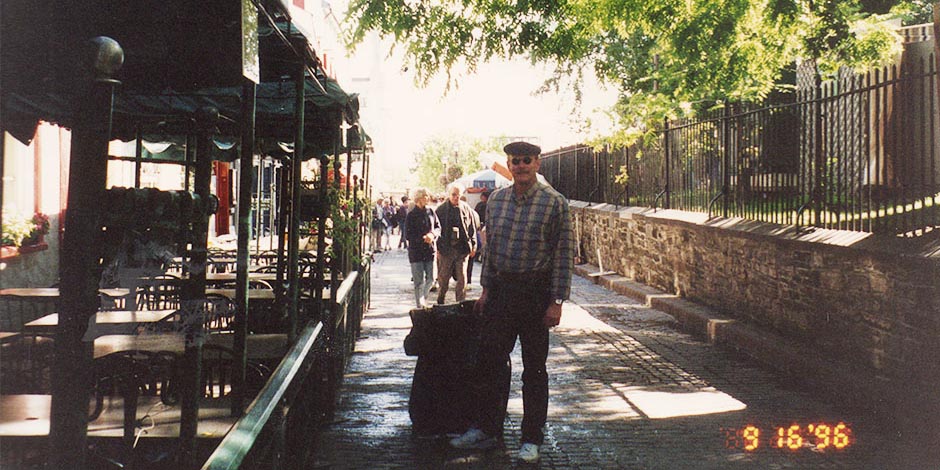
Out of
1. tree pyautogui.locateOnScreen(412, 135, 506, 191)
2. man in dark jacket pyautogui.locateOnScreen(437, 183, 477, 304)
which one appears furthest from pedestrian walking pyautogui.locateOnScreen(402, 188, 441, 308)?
tree pyautogui.locateOnScreen(412, 135, 506, 191)

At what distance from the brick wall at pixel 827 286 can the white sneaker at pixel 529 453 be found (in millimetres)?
3113

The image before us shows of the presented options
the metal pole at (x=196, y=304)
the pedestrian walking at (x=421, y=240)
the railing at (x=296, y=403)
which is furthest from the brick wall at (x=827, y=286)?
the metal pole at (x=196, y=304)

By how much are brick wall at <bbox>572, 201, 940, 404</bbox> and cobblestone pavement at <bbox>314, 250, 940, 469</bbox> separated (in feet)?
1.94

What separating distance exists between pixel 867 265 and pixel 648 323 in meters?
4.77

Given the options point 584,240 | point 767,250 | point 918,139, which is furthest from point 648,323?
point 584,240

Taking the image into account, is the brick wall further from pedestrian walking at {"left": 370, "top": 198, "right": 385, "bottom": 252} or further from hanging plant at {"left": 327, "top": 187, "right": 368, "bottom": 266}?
pedestrian walking at {"left": 370, "top": 198, "right": 385, "bottom": 252}

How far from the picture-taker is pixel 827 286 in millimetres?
8633

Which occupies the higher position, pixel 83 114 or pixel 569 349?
pixel 83 114

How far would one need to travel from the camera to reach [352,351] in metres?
9.69

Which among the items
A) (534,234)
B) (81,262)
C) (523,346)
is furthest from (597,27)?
(81,262)

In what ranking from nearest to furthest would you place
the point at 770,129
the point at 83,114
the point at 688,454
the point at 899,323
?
1. the point at 83,114
2. the point at 688,454
3. the point at 899,323
4. the point at 770,129

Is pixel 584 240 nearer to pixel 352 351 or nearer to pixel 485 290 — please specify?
pixel 352 351

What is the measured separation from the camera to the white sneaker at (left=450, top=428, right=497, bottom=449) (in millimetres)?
5992

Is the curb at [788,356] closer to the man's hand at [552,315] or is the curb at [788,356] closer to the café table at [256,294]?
the man's hand at [552,315]
